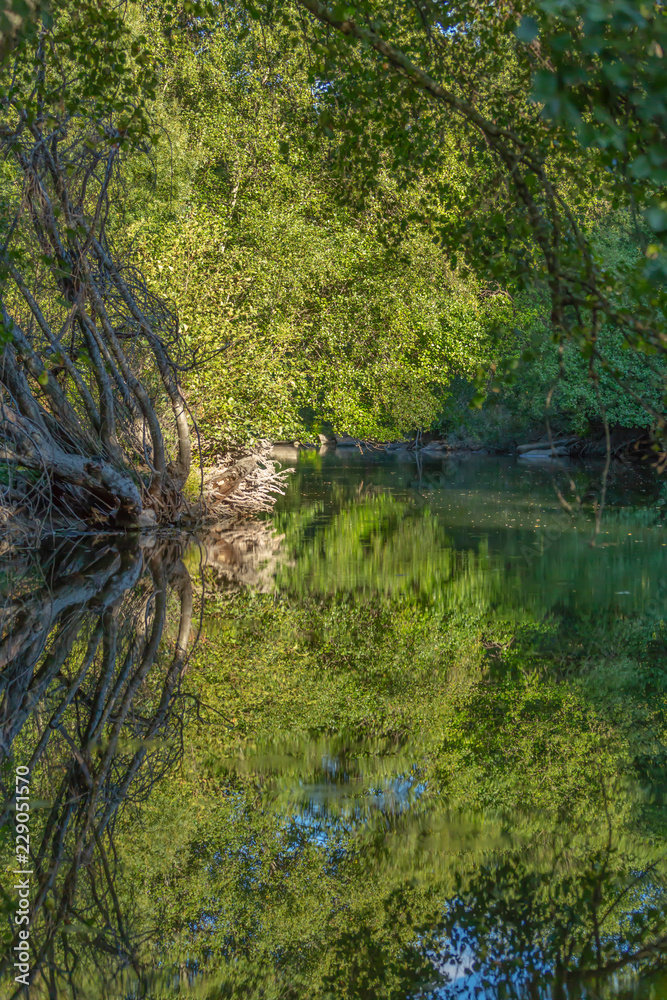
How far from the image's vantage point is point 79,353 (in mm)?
10578

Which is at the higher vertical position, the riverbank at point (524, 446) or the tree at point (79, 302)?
the tree at point (79, 302)

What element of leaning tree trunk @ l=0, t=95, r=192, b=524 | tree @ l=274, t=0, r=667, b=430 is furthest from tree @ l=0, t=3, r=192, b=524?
tree @ l=274, t=0, r=667, b=430

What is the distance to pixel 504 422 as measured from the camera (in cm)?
4856

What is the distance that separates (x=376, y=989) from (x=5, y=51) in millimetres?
6878

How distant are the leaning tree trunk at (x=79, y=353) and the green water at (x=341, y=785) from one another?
291cm

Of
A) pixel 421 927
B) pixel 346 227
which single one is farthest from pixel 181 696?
pixel 346 227

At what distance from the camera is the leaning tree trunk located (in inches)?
408

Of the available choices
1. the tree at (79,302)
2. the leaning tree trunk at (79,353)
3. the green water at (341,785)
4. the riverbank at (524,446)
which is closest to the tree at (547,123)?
the green water at (341,785)

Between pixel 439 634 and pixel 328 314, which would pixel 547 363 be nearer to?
pixel 328 314

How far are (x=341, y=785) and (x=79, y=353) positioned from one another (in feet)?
22.4

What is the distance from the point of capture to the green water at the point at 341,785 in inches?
133

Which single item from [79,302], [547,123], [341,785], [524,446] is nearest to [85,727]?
[341,785]

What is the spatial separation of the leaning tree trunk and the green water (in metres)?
Result: 2.91

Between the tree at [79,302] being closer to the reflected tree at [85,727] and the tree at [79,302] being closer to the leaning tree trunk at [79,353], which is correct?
the leaning tree trunk at [79,353]
